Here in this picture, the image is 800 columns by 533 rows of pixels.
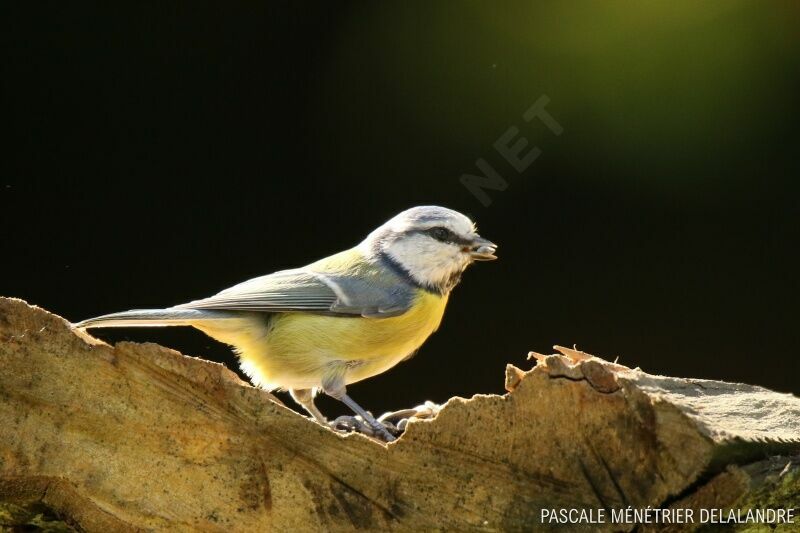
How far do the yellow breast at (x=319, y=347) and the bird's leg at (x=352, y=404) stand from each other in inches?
1.2

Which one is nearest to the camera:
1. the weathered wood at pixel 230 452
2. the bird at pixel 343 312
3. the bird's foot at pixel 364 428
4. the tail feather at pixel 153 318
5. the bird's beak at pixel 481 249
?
the weathered wood at pixel 230 452

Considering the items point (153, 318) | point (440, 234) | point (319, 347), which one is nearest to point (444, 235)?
point (440, 234)

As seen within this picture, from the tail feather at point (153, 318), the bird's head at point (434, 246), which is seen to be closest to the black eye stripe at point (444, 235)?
the bird's head at point (434, 246)

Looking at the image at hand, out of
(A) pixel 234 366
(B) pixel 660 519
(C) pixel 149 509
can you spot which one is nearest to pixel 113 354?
(C) pixel 149 509

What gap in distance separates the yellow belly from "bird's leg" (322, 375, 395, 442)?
0.09 feet

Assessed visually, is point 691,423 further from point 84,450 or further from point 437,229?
point 437,229

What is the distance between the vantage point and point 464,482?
1344mm

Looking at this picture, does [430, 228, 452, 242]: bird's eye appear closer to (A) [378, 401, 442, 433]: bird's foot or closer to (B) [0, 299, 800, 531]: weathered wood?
(A) [378, 401, 442, 433]: bird's foot

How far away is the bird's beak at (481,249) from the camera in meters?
2.29

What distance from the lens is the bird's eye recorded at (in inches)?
90.4

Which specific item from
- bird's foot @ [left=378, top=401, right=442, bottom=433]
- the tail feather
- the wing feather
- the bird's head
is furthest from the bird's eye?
the tail feather

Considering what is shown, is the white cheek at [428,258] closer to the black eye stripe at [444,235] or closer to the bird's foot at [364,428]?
the black eye stripe at [444,235]

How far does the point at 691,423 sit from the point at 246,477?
0.69 m

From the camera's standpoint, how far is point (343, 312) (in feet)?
7.09
